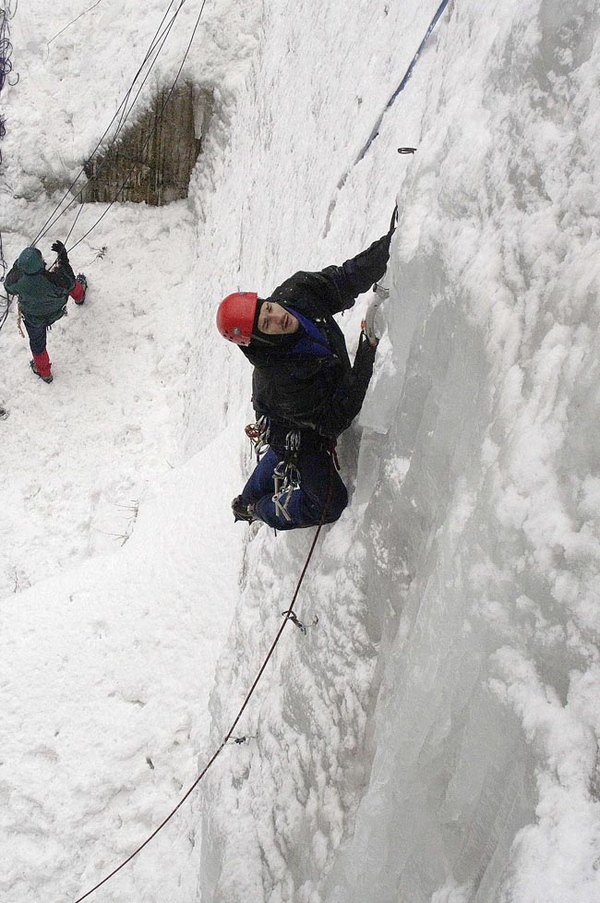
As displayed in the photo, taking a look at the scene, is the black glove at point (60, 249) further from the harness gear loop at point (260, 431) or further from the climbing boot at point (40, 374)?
the harness gear loop at point (260, 431)

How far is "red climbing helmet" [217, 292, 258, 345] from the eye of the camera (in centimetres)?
231

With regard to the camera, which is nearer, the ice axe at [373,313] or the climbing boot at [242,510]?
the ice axe at [373,313]

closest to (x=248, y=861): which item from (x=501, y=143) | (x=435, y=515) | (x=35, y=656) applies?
(x=435, y=515)

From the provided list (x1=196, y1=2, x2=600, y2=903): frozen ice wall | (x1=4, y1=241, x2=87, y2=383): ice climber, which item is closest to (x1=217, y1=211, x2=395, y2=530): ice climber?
(x1=196, y1=2, x2=600, y2=903): frozen ice wall

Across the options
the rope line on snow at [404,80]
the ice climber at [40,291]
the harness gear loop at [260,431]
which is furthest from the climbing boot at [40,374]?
the harness gear loop at [260,431]

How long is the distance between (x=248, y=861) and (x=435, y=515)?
68.0 inches

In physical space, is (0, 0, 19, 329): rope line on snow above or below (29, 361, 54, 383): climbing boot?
above

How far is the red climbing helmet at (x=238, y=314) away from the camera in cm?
231

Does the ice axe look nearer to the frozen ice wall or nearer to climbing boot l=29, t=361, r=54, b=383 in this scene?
the frozen ice wall

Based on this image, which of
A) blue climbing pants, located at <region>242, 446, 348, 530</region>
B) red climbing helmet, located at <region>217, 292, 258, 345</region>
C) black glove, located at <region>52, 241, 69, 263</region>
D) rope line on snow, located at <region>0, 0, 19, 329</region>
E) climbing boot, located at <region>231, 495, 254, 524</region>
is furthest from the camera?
rope line on snow, located at <region>0, 0, 19, 329</region>

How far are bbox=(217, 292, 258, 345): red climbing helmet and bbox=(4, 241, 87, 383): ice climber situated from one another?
161 inches

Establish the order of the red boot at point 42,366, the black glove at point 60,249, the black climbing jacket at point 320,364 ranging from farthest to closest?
1. the red boot at point 42,366
2. the black glove at point 60,249
3. the black climbing jacket at point 320,364

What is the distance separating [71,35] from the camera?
694 centimetres

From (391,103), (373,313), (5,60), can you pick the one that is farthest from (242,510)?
(5,60)
